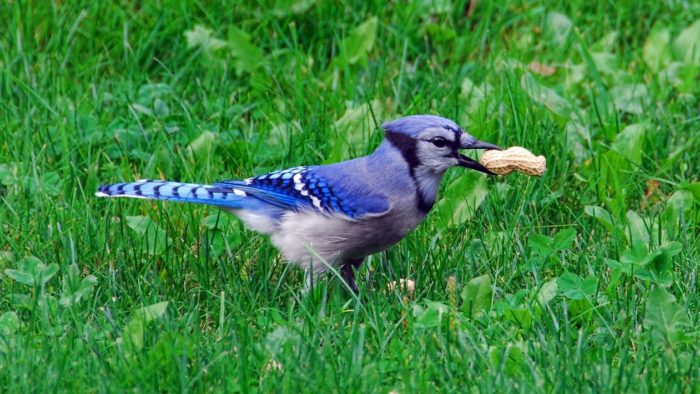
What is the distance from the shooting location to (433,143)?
3781 millimetres

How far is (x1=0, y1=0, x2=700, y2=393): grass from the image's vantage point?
326 cm

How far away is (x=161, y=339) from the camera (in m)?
3.27

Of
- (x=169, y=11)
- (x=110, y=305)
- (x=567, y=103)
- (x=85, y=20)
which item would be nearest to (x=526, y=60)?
(x=567, y=103)

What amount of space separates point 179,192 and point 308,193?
421 mm

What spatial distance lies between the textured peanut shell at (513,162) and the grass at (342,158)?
0.70 ft

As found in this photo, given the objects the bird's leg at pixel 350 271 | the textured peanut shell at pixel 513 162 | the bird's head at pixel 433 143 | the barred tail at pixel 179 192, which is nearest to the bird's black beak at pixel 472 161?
the bird's head at pixel 433 143

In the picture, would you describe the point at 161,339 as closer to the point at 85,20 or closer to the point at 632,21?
the point at 85,20

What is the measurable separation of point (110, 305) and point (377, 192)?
2.98 feet

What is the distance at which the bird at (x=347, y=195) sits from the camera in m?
3.78

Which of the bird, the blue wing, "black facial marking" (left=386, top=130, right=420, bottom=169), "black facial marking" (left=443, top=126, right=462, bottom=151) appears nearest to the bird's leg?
the bird

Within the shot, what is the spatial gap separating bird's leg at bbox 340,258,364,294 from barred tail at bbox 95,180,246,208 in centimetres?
42

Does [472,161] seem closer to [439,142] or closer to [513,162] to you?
[439,142]

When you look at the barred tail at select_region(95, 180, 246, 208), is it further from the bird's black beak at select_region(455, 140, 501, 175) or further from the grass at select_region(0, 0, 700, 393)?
the bird's black beak at select_region(455, 140, 501, 175)

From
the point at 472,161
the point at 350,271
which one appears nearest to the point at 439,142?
the point at 472,161
